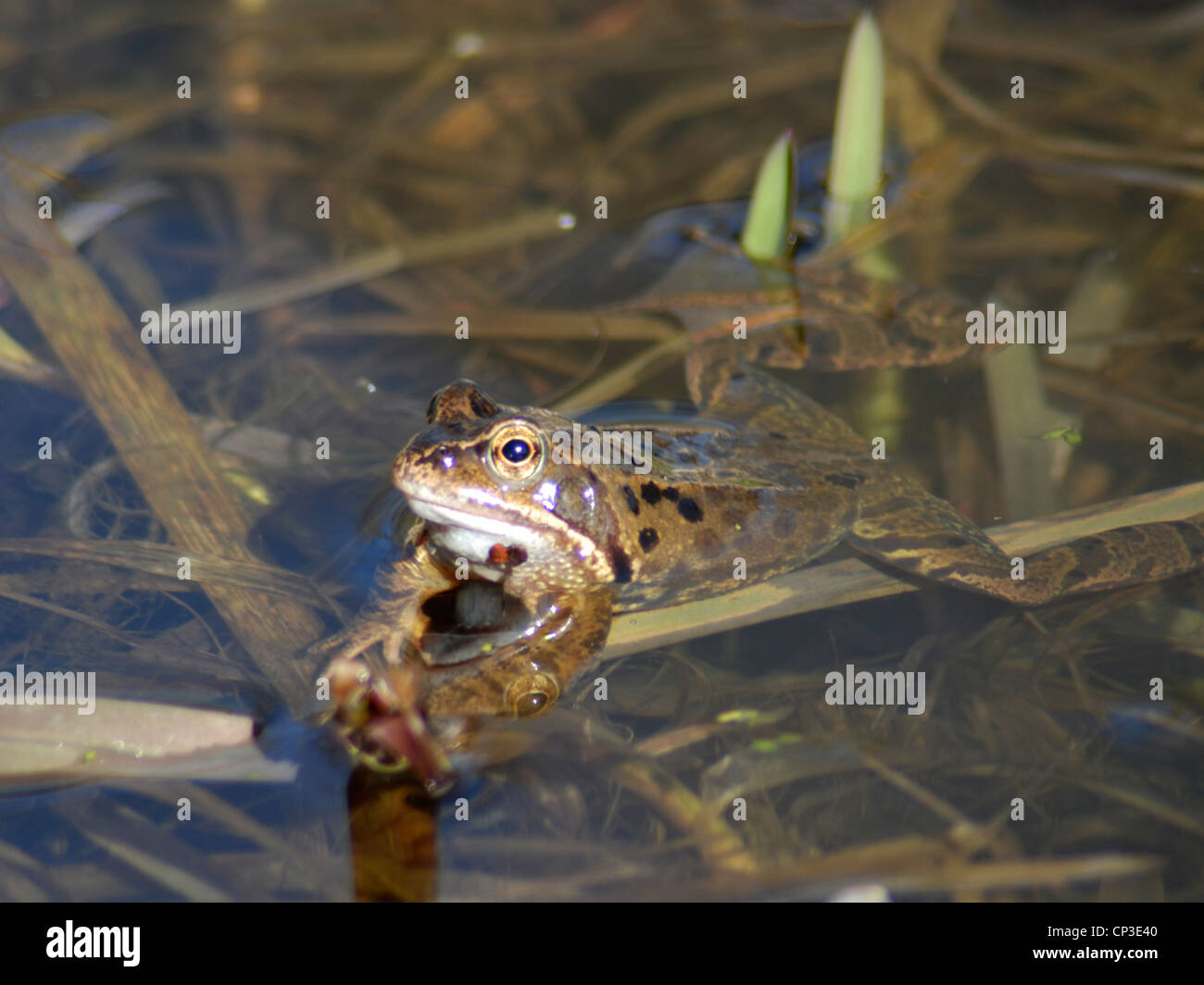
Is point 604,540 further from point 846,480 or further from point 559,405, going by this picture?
point 846,480

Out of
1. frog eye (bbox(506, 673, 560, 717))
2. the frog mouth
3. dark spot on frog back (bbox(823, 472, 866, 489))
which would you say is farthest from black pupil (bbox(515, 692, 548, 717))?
dark spot on frog back (bbox(823, 472, 866, 489))

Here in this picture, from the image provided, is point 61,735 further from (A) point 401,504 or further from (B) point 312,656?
(A) point 401,504

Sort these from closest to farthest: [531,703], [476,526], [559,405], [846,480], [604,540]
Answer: [531,703], [476,526], [604,540], [846,480], [559,405]

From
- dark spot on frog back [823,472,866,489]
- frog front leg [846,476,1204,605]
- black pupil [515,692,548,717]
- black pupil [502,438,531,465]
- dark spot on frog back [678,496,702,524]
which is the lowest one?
black pupil [515,692,548,717]

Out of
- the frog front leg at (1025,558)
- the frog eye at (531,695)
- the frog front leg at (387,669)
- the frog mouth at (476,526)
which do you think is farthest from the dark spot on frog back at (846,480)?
the frog front leg at (387,669)

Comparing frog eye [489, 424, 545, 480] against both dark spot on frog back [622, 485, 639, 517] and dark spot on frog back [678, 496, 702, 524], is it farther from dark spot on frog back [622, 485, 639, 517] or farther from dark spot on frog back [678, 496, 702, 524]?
dark spot on frog back [678, 496, 702, 524]

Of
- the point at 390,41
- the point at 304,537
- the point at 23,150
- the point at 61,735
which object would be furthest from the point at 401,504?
the point at 390,41

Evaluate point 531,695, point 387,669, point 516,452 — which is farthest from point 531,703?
point 516,452
